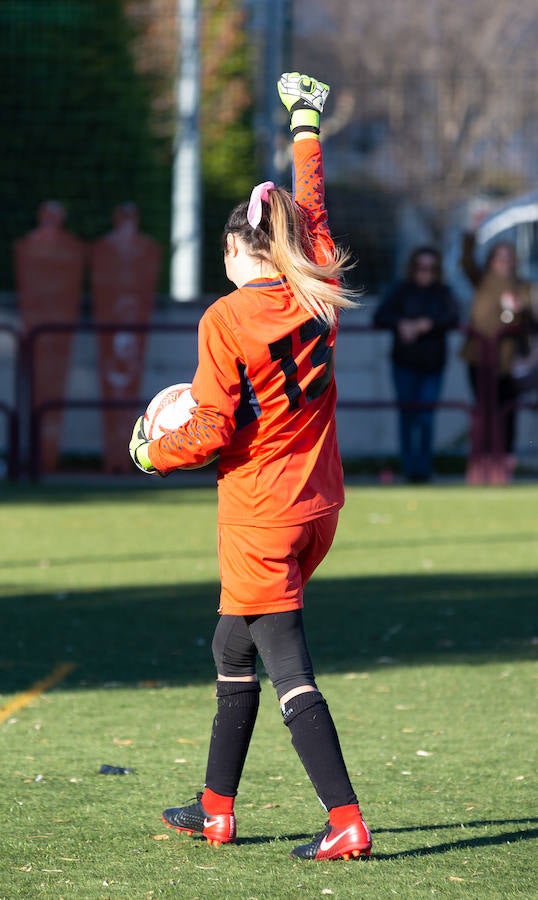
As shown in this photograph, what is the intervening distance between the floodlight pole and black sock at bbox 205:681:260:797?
15233mm

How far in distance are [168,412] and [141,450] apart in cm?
13

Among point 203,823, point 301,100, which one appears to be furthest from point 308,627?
point 301,100

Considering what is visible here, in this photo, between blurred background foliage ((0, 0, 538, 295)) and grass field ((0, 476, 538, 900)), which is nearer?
grass field ((0, 476, 538, 900))

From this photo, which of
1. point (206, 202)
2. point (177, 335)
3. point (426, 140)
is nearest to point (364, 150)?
point (426, 140)

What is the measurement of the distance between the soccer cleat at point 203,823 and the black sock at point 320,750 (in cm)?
33

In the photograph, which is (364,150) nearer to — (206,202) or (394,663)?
(206,202)

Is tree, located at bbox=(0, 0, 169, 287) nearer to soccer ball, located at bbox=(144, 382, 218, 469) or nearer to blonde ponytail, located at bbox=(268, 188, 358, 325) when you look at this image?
soccer ball, located at bbox=(144, 382, 218, 469)

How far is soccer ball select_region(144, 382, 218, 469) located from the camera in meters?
4.20

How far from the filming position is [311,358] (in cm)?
416

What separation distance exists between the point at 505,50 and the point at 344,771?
3584 cm

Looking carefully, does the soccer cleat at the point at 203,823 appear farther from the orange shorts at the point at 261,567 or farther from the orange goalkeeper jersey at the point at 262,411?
the orange goalkeeper jersey at the point at 262,411

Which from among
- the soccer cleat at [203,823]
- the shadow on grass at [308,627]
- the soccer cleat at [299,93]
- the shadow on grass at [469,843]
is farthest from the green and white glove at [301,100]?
the shadow on grass at [308,627]

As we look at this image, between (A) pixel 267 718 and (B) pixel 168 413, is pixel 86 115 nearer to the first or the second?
(A) pixel 267 718

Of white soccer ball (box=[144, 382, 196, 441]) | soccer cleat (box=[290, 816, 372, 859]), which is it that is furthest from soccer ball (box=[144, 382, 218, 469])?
soccer cleat (box=[290, 816, 372, 859])
